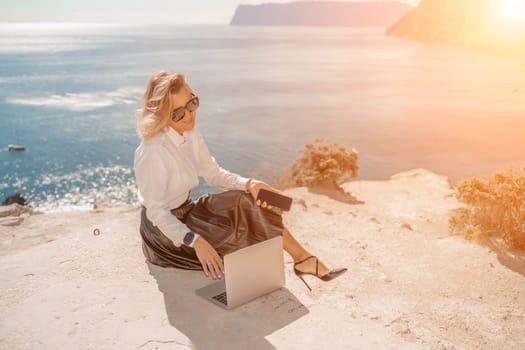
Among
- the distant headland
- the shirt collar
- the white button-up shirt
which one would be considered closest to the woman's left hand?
the white button-up shirt

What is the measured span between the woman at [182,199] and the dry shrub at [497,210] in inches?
131

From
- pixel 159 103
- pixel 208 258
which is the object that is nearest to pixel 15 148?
pixel 159 103

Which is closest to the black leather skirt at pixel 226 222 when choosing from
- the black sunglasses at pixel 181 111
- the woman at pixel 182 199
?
the woman at pixel 182 199

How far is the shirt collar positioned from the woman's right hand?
3.54 ft

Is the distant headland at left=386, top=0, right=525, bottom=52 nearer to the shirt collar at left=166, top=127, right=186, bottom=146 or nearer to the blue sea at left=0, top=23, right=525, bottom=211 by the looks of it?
the blue sea at left=0, top=23, right=525, bottom=211

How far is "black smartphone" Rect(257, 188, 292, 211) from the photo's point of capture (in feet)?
15.2

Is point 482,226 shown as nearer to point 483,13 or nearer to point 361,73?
point 361,73

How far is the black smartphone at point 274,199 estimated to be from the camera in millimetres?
4621

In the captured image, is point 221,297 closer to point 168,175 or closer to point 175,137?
point 168,175

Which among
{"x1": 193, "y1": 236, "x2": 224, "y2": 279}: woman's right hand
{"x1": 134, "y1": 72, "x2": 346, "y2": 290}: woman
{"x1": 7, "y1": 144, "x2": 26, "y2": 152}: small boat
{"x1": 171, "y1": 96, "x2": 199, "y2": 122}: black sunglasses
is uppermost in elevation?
{"x1": 171, "y1": 96, "x2": 199, "y2": 122}: black sunglasses

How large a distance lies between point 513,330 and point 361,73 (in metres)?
59.4

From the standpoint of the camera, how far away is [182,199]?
16.9 ft

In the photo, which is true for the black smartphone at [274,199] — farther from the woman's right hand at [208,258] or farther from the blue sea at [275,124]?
the blue sea at [275,124]

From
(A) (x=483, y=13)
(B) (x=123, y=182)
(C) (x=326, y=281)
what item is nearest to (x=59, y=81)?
(B) (x=123, y=182)
